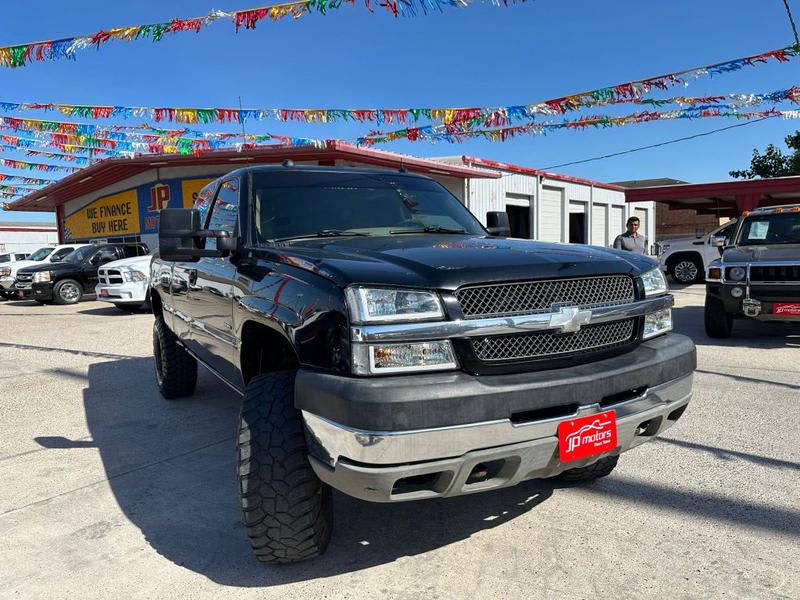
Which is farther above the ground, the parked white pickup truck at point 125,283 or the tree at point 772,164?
the tree at point 772,164

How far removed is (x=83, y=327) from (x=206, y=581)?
399 inches

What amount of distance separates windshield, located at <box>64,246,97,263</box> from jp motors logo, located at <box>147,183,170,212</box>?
3734 millimetres

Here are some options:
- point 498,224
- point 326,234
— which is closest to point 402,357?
point 326,234

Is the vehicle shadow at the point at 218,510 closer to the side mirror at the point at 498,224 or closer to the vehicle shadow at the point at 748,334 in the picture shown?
the side mirror at the point at 498,224

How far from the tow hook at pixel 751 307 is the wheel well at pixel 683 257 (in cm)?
1097

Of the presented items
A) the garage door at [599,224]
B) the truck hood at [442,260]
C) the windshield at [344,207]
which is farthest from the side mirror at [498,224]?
the garage door at [599,224]

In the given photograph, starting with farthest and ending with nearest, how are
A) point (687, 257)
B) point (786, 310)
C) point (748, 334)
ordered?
point (687, 257) < point (748, 334) < point (786, 310)

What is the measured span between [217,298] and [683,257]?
17.1m

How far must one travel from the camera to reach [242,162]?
17750 mm

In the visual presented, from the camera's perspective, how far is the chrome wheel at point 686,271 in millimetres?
17641

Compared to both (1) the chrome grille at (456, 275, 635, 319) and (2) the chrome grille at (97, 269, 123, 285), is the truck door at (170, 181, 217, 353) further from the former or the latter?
(2) the chrome grille at (97, 269, 123, 285)

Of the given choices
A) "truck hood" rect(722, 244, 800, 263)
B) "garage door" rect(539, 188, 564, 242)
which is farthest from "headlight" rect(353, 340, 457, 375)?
"garage door" rect(539, 188, 564, 242)

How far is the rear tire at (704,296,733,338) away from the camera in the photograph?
799 centimetres

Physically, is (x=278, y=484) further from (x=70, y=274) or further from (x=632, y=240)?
(x=70, y=274)
